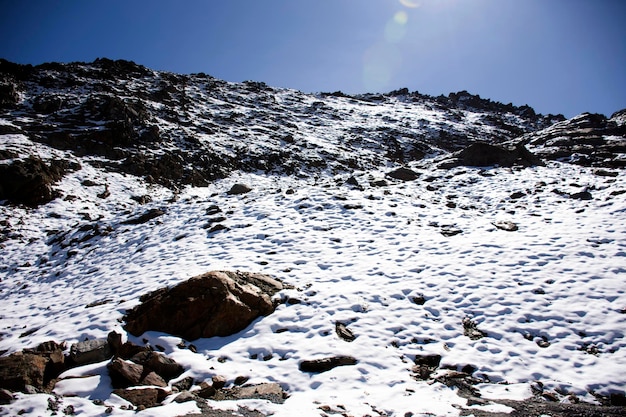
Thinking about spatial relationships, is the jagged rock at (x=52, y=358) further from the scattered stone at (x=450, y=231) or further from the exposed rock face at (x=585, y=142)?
the exposed rock face at (x=585, y=142)

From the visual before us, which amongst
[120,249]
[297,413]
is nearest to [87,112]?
[120,249]

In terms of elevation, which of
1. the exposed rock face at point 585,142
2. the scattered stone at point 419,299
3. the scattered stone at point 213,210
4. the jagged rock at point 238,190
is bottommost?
the scattered stone at point 419,299

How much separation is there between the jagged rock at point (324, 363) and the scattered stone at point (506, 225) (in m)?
9.63

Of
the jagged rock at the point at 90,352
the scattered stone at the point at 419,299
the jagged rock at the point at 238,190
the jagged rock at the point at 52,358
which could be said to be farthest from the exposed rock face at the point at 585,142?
the jagged rock at the point at 52,358

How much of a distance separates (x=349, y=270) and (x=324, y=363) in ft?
13.5

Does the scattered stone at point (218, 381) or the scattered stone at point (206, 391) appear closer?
the scattered stone at point (206, 391)

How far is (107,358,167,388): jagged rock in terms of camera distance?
5.84m

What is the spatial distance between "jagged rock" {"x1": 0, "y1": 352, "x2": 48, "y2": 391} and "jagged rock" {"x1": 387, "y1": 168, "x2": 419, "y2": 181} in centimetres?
1995

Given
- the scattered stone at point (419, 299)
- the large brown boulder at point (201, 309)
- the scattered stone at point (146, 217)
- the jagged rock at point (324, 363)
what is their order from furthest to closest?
the scattered stone at point (146, 217) → the scattered stone at point (419, 299) → the large brown boulder at point (201, 309) → the jagged rock at point (324, 363)

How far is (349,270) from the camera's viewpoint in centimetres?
1024

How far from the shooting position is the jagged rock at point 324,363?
250 inches

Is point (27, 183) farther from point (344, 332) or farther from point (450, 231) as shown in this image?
point (450, 231)

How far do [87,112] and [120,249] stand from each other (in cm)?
2544

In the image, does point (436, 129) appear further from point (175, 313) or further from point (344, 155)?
point (175, 313)
